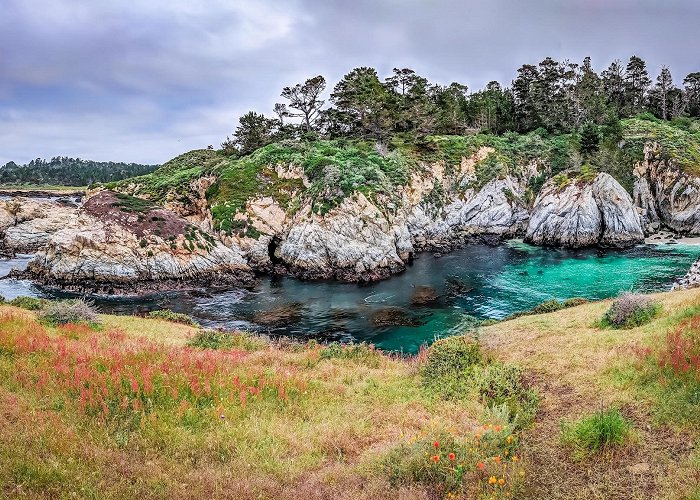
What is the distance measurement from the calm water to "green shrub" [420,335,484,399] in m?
10.2

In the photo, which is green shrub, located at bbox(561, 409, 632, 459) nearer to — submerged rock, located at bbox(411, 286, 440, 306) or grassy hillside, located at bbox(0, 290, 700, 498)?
grassy hillside, located at bbox(0, 290, 700, 498)

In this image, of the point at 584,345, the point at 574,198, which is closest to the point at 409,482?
the point at 584,345

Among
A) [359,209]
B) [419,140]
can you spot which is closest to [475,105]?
[419,140]

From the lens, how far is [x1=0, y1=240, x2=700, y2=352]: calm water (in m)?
28.7

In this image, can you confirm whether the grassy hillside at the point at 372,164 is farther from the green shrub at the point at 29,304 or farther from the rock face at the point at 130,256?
the green shrub at the point at 29,304

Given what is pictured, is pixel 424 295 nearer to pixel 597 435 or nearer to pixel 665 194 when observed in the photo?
pixel 597 435

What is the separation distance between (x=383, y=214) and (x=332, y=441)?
3967 centimetres

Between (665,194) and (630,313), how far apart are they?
56.3 m

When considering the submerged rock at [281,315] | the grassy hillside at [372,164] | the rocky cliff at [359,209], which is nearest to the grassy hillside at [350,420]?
the submerged rock at [281,315]

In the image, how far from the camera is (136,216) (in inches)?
1740

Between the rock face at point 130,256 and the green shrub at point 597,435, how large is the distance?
1390 inches

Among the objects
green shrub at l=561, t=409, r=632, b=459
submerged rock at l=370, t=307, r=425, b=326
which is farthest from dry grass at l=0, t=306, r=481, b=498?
submerged rock at l=370, t=307, r=425, b=326

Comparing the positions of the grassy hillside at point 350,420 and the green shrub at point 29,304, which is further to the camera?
the green shrub at point 29,304

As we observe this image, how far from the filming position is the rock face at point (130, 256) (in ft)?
124
